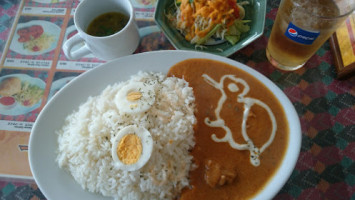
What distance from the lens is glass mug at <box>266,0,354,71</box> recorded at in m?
1.44

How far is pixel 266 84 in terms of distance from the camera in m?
1.67

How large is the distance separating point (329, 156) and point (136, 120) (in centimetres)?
127

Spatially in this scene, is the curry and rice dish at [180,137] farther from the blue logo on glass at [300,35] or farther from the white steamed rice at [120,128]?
the blue logo on glass at [300,35]

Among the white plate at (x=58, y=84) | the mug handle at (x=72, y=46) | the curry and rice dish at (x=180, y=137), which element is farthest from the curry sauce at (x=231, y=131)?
the white plate at (x=58, y=84)

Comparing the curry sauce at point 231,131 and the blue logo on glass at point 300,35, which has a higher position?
the blue logo on glass at point 300,35

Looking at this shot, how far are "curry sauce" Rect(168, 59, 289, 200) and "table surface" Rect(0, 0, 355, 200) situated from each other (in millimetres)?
273

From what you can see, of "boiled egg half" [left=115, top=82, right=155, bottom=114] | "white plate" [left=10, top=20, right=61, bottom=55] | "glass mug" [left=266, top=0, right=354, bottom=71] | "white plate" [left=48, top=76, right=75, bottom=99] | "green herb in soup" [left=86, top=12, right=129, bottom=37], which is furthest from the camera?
"white plate" [left=10, top=20, right=61, bottom=55]

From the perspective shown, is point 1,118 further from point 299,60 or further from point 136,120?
point 299,60

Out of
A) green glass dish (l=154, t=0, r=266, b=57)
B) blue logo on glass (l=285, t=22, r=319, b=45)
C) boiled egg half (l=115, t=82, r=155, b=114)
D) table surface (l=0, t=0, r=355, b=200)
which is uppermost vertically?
blue logo on glass (l=285, t=22, r=319, b=45)

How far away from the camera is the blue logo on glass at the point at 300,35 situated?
4.93 ft

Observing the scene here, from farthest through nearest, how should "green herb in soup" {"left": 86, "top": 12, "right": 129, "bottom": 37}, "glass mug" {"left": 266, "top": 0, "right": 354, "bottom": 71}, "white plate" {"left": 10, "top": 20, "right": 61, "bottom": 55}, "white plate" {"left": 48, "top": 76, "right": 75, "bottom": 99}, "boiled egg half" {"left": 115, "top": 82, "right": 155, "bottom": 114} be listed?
"white plate" {"left": 10, "top": 20, "right": 61, "bottom": 55} < "white plate" {"left": 48, "top": 76, "right": 75, "bottom": 99} < "green herb in soup" {"left": 86, "top": 12, "right": 129, "bottom": 37} < "boiled egg half" {"left": 115, "top": 82, "right": 155, "bottom": 114} < "glass mug" {"left": 266, "top": 0, "right": 354, "bottom": 71}

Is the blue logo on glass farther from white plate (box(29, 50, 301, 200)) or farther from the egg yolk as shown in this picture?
the egg yolk

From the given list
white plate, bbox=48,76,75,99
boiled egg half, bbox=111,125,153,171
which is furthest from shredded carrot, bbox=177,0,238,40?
white plate, bbox=48,76,75,99

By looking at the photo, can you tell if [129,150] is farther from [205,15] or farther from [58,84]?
[205,15]
